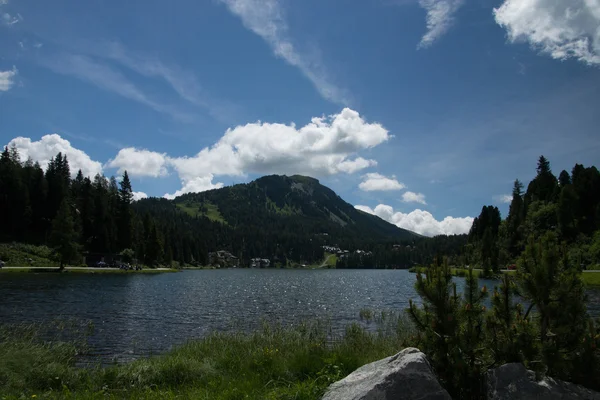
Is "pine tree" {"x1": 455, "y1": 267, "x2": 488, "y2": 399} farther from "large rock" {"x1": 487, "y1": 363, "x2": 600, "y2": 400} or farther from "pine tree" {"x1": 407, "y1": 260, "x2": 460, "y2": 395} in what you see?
"large rock" {"x1": 487, "y1": 363, "x2": 600, "y2": 400}

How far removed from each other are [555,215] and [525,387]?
4912 inches

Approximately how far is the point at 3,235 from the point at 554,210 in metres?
156

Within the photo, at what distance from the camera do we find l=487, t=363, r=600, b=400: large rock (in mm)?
6434

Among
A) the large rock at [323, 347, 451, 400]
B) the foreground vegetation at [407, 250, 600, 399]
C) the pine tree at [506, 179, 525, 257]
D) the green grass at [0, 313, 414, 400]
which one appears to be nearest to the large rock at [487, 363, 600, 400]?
the foreground vegetation at [407, 250, 600, 399]

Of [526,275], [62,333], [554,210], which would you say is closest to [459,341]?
[526,275]

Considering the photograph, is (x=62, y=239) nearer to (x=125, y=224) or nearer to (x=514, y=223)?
(x=125, y=224)

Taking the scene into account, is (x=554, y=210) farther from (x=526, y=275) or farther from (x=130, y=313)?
(x=526, y=275)

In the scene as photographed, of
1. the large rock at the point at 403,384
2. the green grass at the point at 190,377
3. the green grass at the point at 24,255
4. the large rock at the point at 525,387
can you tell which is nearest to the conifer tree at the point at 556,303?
the large rock at the point at 525,387

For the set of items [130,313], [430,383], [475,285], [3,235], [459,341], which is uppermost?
[3,235]

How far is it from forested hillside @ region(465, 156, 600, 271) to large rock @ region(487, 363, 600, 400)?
78.4 m

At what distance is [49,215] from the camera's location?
12200 cm

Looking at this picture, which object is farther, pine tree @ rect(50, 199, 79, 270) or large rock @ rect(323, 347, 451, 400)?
pine tree @ rect(50, 199, 79, 270)

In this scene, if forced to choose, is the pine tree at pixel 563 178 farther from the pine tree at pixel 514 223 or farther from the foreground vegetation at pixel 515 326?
the foreground vegetation at pixel 515 326

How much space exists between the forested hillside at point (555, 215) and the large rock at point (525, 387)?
257 ft
